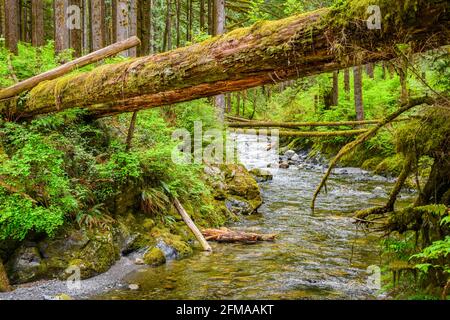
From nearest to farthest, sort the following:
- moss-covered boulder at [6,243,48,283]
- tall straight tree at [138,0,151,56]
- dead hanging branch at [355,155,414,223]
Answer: dead hanging branch at [355,155,414,223] < moss-covered boulder at [6,243,48,283] < tall straight tree at [138,0,151,56]

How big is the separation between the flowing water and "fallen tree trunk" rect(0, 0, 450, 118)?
209 centimetres

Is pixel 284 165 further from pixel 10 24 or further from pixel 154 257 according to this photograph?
pixel 154 257

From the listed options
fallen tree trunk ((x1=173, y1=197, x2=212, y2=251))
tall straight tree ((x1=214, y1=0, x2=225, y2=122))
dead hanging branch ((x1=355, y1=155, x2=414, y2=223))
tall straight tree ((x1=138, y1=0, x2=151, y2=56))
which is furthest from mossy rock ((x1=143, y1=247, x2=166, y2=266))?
tall straight tree ((x1=138, y1=0, x2=151, y2=56))

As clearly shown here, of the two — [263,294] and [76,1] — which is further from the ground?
[76,1]

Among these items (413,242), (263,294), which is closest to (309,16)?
(413,242)

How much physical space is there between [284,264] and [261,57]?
395 cm

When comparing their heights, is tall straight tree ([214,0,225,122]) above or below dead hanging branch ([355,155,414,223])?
above

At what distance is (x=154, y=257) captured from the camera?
7184 mm

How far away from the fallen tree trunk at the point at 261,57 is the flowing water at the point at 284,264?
6.85 feet

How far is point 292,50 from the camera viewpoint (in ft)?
14.4

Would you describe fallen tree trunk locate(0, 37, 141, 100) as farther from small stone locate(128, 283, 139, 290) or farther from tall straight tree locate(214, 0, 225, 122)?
tall straight tree locate(214, 0, 225, 122)

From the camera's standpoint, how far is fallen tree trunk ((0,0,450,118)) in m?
3.70
